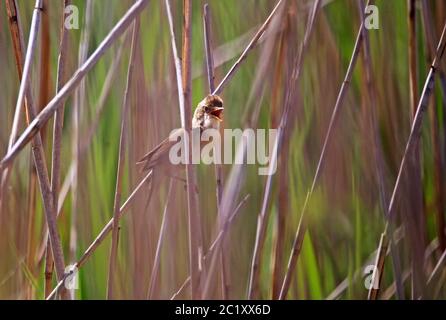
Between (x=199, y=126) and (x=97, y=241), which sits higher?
(x=199, y=126)

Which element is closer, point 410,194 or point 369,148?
point 410,194

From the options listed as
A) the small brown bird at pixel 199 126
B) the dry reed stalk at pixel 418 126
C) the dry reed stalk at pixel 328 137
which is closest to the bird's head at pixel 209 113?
the small brown bird at pixel 199 126

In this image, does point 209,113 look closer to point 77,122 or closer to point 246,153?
point 246,153

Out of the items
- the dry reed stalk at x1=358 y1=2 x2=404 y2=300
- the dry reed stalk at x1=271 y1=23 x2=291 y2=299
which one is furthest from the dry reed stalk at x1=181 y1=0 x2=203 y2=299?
the dry reed stalk at x1=358 y1=2 x2=404 y2=300

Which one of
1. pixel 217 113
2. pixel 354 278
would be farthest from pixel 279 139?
pixel 354 278

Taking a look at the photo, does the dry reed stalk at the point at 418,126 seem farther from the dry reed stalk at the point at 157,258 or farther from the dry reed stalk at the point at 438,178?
the dry reed stalk at the point at 157,258
